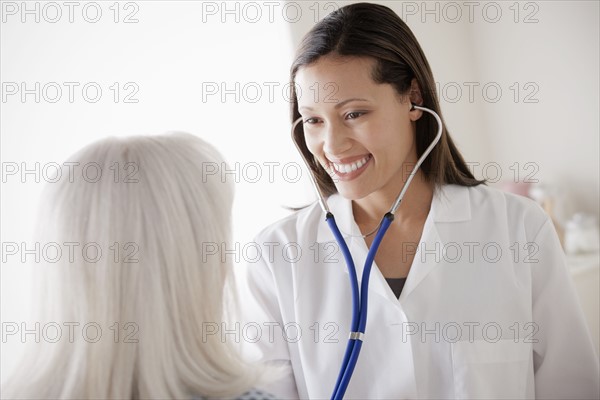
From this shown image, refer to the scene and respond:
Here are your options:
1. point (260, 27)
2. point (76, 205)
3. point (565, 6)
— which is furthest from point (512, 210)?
point (565, 6)

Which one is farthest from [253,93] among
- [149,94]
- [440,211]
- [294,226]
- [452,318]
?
[452,318]

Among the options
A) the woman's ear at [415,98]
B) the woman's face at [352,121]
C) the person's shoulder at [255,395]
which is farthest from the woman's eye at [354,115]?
the person's shoulder at [255,395]

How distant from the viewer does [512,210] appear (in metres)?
1.21

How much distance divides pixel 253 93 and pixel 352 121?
836 mm

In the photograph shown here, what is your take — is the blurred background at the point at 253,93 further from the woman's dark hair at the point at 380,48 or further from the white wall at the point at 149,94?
the woman's dark hair at the point at 380,48

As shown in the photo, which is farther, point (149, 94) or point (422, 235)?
point (149, 94)

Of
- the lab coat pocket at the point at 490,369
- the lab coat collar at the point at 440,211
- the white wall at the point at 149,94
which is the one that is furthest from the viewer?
the white wall at the point at 149,94

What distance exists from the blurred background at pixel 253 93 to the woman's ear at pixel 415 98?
1.25ft

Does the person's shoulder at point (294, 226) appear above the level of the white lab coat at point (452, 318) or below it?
above

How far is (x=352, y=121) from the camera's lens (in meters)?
1.15

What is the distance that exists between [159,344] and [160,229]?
0.47 ft

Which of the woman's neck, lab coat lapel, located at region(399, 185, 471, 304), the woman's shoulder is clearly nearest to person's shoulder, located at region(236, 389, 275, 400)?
the woman's shoulder

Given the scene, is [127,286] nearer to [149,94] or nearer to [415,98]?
[415,98]

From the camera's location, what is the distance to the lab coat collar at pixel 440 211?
48.0 inches
